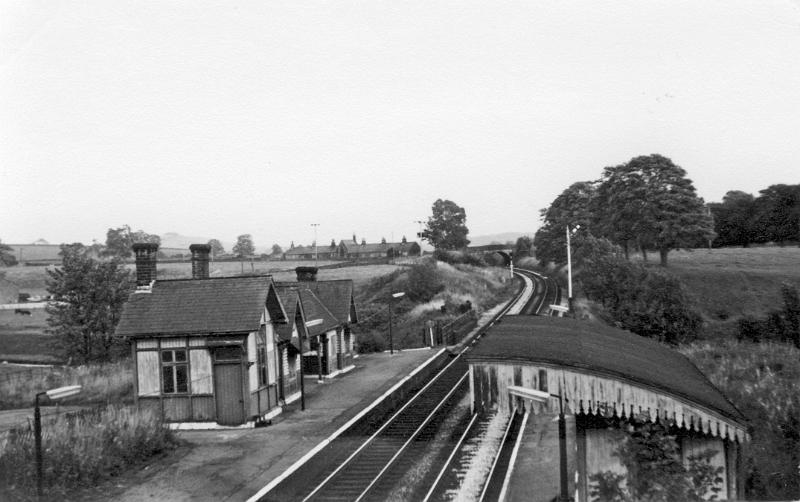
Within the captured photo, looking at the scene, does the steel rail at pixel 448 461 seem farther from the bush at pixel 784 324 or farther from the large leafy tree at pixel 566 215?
the large leafy tree at pixel 566 215

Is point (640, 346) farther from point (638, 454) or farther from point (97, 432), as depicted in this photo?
point (97, 432)

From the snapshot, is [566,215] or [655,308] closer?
[655,308]

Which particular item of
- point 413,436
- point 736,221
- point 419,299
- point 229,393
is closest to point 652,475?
point 413,436

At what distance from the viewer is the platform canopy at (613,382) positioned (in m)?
10.2

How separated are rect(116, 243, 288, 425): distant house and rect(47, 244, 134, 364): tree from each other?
→ 1295 cm

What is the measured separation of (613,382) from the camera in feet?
34.1

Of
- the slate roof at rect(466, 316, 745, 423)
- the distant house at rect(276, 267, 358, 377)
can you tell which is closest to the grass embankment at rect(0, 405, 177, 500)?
the distant house at rect(276, 267, 358, 377)

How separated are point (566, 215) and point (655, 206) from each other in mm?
10968

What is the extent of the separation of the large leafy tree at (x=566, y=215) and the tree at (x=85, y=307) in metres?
39.0

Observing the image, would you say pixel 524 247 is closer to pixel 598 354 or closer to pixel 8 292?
pixel 8 292

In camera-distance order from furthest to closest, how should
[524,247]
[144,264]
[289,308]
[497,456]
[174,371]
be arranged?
[524,247] → [289,308] → [144,264] → [174,371] → [497,456]

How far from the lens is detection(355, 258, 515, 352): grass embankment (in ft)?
148

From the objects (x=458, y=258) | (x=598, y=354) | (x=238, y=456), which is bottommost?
(x=238, y=456)

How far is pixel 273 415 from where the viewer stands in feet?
70.3
